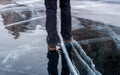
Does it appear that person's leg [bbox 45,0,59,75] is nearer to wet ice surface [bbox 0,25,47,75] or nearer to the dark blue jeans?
the dark blue jeans

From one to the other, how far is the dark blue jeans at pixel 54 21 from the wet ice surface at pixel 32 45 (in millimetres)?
282

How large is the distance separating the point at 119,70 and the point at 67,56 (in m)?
0.89

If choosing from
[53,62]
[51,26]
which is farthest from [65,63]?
[51,26]

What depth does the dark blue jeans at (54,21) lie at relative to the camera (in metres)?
5.52

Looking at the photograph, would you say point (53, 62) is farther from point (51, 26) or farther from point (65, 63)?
point (51, 26)

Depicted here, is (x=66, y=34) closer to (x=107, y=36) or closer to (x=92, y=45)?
(x=92, y=45)

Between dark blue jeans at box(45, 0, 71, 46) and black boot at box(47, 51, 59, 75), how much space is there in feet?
0.63

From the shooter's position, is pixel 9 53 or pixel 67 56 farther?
pixel 9 53

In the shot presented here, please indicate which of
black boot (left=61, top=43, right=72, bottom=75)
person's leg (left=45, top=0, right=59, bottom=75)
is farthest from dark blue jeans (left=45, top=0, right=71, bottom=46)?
black boot (left=61, top=43, right=72, bottom=75)

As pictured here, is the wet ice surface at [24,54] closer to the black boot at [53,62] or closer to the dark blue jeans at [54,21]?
the black boot at [53,62]

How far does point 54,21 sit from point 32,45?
0.76 m

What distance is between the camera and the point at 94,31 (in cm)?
684

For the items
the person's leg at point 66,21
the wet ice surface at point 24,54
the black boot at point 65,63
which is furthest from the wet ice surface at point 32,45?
the person's leg at point 66,21

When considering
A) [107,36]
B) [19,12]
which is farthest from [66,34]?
[19,12]
